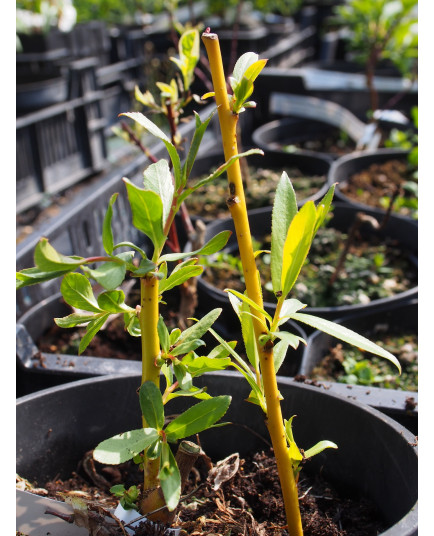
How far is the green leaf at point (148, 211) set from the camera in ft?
1.68

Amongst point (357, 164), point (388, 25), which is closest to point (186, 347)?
point (357, 164)

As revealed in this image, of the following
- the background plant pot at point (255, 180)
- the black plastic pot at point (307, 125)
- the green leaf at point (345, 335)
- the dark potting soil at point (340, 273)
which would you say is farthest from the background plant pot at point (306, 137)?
the green leaf at point (345, 335)

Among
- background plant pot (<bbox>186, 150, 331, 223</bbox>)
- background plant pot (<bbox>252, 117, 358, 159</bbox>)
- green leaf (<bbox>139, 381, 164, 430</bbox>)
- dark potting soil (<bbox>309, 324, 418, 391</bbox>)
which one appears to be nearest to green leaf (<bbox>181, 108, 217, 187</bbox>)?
green leaf (<bbox>139, 381, 164, 430</bbox>)

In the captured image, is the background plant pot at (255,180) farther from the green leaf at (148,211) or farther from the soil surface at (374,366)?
the green leaf at (148,211)

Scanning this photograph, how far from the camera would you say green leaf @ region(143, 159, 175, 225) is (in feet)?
1.96

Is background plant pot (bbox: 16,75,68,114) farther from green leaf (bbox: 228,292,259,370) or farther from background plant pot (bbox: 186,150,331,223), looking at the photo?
green leaf (bbox: 228,292,259,370)

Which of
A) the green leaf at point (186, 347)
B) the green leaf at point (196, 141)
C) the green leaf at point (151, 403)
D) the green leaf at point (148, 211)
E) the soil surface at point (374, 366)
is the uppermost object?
the green leaf at point (196, 141)

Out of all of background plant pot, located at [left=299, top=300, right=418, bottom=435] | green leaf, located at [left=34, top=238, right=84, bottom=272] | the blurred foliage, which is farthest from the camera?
A: the blurred foliage

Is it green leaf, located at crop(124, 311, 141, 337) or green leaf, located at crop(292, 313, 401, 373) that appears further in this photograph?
green leaf, located at crop(124, 311, 141, 337)

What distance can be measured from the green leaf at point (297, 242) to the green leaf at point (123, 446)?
0.21 metres

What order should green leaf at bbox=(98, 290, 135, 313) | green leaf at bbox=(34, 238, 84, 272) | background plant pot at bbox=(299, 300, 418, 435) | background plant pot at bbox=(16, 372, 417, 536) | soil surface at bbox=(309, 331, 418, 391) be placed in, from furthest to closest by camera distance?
1. soil surface at bbox=(309, 331, 418, 391)
2. background plant pot at bbox=(299, 300, 418, 435)
3. background plant pot at bbox=(16, 372, 417, 536)
4. green leaf at bbox=(98, 290, 135, 313)
5. green leaf at bbox=(34, 238, 84, 272)

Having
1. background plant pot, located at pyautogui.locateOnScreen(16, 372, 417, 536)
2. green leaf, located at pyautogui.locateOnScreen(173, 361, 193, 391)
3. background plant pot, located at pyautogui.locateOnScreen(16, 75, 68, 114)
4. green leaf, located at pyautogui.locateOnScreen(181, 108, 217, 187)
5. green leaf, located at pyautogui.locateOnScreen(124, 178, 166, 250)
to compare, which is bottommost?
background plant pot, located at pyautogui.locateOnScreen(16, 372, 417, 536)

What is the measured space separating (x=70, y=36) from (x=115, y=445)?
421 centimetres

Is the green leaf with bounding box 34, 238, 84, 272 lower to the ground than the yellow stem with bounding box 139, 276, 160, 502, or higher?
higher
